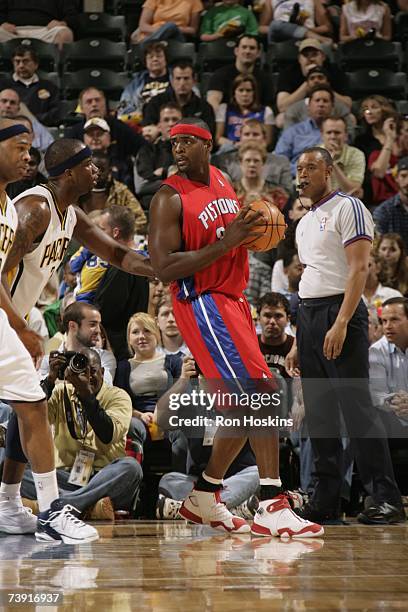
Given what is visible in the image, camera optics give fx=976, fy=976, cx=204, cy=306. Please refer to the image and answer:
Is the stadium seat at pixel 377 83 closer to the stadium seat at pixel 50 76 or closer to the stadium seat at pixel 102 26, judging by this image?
the stadium seat at pixel 102 26

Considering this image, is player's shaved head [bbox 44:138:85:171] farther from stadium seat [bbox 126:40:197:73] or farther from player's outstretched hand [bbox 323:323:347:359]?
stadium seat [bbox 126:40:197:73]

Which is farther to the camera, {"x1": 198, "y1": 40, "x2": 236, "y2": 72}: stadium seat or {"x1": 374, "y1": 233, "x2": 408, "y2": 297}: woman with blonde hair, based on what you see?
{"x1": 198, "y1": 40, "x2": 236, "y2": 72}: stadium seat

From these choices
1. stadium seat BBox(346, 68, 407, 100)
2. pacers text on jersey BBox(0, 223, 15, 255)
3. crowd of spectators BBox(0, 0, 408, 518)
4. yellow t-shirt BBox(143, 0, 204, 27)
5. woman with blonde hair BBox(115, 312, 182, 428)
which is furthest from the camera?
yellow t-shirt BBox(143, 0, 204, 27)

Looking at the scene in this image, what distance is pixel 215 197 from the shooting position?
16.0 ft

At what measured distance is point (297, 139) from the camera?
9.51m

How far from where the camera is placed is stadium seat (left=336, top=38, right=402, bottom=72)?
11.1m

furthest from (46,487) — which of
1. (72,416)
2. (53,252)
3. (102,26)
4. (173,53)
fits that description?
(102,26)

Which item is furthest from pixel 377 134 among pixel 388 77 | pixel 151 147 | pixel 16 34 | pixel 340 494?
pixel 340 494

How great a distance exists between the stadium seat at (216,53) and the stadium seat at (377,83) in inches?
54.3

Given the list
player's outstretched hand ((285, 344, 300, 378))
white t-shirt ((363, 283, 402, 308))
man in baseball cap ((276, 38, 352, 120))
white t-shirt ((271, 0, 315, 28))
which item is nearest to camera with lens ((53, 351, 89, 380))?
player's outstretched hand ((285, 344, 300, 378))

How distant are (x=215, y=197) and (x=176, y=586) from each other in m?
2.19

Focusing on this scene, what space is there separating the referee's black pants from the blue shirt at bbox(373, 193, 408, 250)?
10.7 ft

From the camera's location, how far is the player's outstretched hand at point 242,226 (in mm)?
4512

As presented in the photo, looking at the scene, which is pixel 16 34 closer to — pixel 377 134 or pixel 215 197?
pixel 377 134
